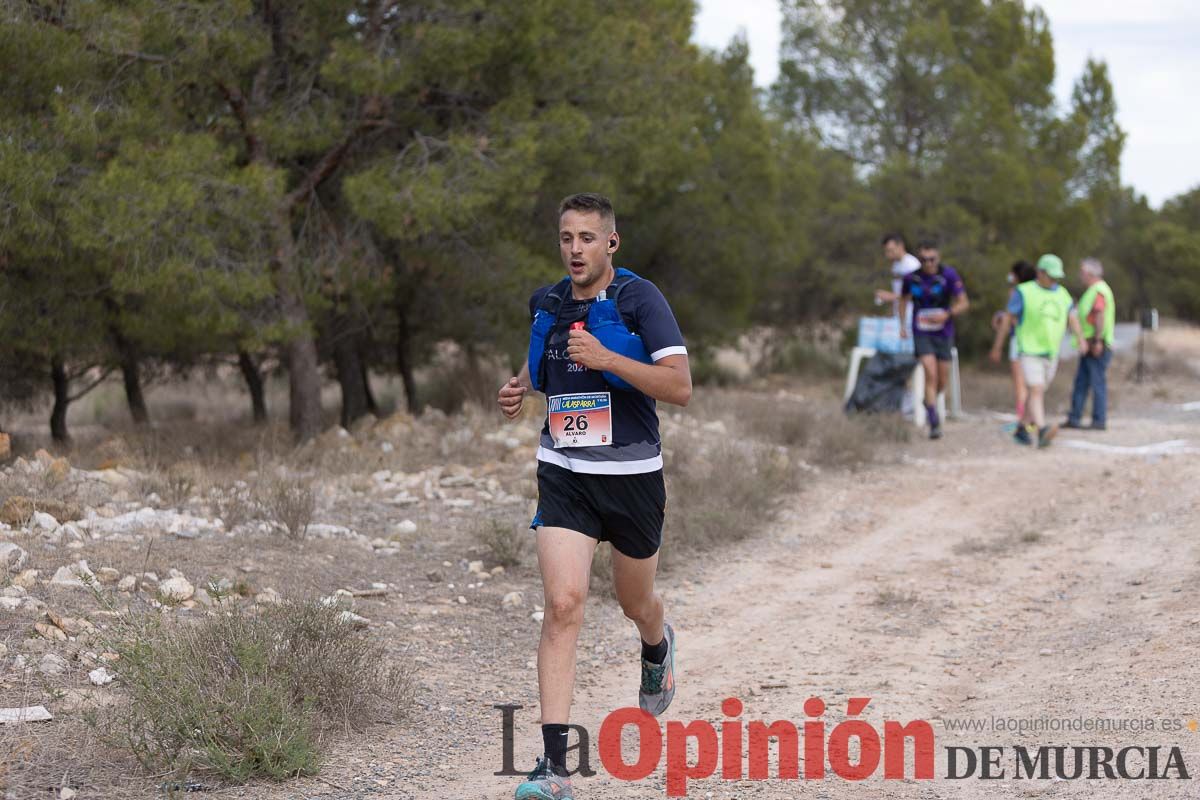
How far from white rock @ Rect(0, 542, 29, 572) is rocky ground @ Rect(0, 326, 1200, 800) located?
0.04 feet

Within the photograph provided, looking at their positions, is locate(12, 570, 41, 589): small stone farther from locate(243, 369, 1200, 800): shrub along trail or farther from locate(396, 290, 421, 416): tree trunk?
locate(396, 290, 421, 416): tree trunk

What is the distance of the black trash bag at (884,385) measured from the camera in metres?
15.7

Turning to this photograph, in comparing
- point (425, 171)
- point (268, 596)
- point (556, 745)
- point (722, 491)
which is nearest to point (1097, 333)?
point (722, 491)

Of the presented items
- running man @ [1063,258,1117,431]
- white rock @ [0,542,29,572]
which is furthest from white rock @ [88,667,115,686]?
running man @ [1063,258,1117,431]

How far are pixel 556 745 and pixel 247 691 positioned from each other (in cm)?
121

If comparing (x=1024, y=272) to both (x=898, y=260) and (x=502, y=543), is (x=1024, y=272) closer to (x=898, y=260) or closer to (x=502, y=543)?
(x=898, y=260)

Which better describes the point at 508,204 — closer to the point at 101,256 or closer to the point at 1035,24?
the point at 101,256

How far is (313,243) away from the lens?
14.6 m

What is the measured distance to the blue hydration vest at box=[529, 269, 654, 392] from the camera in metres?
4.70

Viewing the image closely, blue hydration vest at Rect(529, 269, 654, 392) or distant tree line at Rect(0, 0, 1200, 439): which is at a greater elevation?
distant tree line at Rect(0, 0, 1200, 439)

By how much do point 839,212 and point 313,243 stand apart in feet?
37.2

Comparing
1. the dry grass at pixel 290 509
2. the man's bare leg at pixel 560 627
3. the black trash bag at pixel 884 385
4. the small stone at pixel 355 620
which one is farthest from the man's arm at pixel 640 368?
the black trash bag at pixel 884 385

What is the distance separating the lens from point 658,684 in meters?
5.45

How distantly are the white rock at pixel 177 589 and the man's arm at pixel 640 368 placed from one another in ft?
9.73
